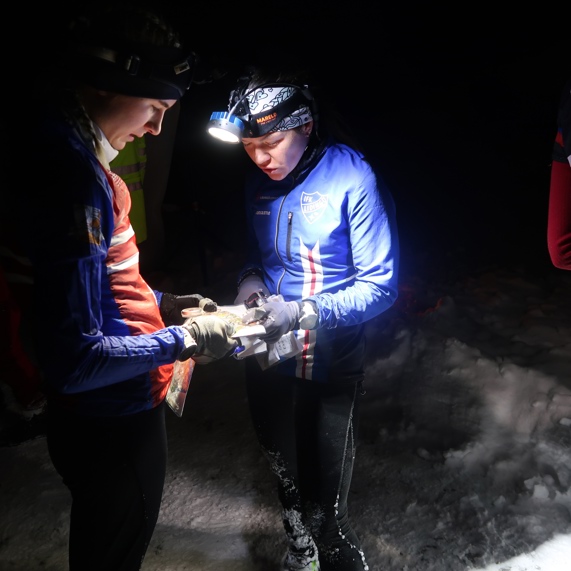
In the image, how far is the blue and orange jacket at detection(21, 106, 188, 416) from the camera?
1.34m

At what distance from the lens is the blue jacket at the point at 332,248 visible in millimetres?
2068

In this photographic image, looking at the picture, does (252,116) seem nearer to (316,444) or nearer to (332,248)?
(332,248)

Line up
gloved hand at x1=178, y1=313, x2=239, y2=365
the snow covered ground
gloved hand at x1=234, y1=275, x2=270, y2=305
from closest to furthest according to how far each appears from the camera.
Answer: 1. gloved hand at x1=178, y1=313, x2=239, y2=365
2. gloved hand at x1=234, y1=275, x2=270, y2=305
3. the snow covered ground

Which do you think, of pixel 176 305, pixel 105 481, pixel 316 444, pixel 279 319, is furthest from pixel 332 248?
pixel 105 481

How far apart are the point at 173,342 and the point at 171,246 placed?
18.8ft

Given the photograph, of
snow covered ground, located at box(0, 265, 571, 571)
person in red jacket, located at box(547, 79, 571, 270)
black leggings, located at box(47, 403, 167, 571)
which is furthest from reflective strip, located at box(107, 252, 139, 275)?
snow covered ground, located at box(0, 265, 571, 571)

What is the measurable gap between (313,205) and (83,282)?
110cm

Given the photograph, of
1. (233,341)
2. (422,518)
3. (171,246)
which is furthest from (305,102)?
(171,246)

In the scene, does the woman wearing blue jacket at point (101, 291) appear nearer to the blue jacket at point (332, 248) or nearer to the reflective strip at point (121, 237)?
the reflective strip at point (121, 237)

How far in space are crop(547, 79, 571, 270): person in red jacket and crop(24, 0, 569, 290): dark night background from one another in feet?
12.3

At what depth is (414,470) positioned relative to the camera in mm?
3305

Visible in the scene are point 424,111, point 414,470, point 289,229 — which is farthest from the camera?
point 424,111

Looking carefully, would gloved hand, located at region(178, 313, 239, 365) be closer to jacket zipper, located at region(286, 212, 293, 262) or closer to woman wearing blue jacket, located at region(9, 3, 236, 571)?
woman wearing blue jacket, located at region(9, 3, 236, 571)

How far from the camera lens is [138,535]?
1.78 metres
